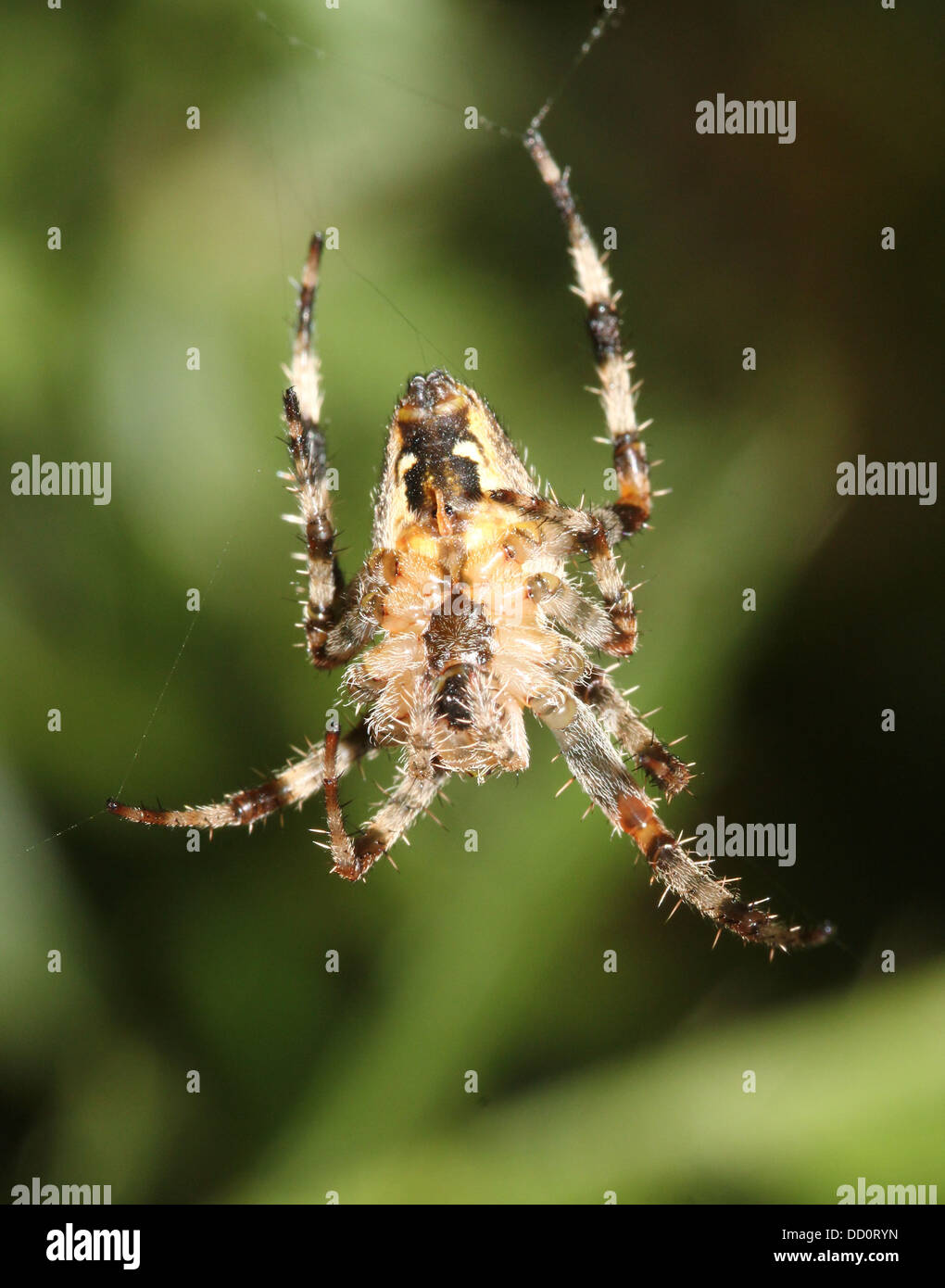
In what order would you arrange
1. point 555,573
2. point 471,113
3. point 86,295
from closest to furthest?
point 555,573 < point 86,295 < point 471,113

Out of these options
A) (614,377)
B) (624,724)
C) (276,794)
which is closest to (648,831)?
(624,724)

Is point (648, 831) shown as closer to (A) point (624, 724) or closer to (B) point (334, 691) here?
(A) point (624, 724)

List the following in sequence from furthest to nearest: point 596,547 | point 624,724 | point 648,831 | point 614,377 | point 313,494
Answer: point 624,724, point 648,831, point 614,377, point 313,494, point 596,547

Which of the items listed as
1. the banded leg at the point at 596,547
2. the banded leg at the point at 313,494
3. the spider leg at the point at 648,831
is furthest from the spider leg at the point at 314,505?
the spider leg at the point at 648,831

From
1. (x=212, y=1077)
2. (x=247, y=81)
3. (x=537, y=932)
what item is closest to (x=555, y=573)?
(x=537, y=932)

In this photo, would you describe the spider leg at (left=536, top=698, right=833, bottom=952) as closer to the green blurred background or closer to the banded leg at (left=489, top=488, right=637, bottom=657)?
the green blurred background

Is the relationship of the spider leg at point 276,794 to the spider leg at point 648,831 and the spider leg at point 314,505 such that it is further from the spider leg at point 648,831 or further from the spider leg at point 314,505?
the spider leg at point 648,831

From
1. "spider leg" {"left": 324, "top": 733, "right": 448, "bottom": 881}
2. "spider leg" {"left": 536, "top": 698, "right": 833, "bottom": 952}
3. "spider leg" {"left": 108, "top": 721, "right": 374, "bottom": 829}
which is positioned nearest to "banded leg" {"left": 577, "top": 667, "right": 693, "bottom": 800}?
"spider leg" {"left": 536, "top": 698, "right": 833, "bottom": 952}
